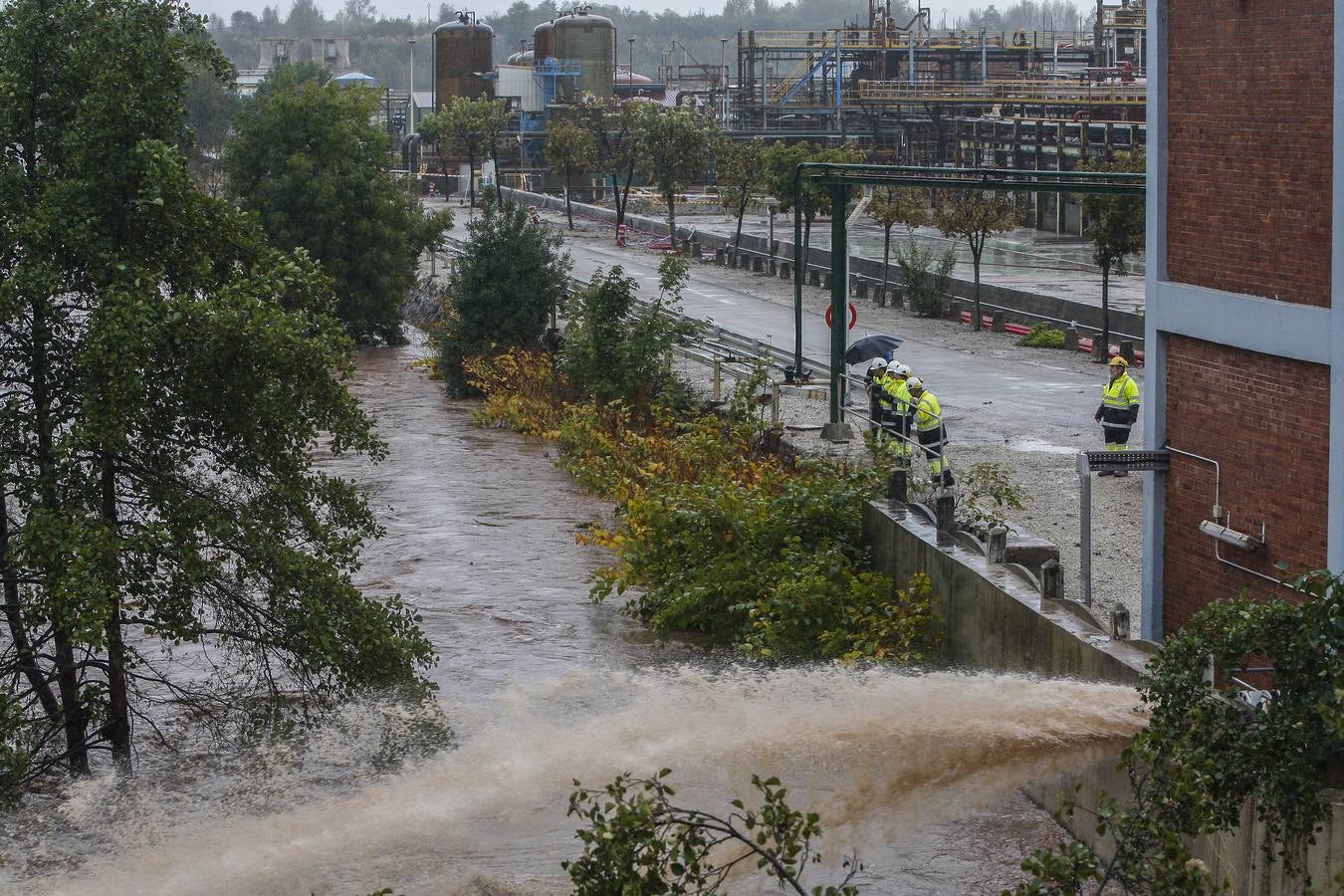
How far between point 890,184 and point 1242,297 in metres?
7.73

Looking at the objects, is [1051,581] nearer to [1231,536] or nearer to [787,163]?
[1231,536]

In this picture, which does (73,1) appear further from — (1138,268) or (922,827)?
(1138,268)

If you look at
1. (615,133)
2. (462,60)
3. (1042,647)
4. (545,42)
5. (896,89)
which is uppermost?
(545,42)

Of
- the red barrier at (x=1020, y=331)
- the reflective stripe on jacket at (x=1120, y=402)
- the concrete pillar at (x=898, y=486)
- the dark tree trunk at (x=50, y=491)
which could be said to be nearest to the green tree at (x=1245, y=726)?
the dark tree trunk at (x=50, y=491)

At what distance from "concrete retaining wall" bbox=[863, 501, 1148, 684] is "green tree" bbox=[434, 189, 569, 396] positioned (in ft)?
52.9

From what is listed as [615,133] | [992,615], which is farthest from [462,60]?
[992,615]

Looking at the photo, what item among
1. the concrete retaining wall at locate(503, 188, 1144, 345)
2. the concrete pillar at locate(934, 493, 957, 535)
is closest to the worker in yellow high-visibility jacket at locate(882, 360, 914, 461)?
the concrete pillar at locate(934, 493, 957, 535)

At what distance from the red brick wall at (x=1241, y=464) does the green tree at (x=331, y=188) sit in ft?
87.8

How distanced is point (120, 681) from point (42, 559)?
169cm

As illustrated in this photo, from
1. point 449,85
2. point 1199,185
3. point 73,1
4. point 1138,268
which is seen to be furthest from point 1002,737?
point 449,85

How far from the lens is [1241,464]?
1079 cm

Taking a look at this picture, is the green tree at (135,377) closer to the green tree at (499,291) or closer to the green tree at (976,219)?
the green tree at (499,291)

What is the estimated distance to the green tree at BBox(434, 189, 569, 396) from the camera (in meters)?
30.4

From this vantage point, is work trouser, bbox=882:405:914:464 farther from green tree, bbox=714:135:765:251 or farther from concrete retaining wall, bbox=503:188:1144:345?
green tree, bbox=714:135:765:251
